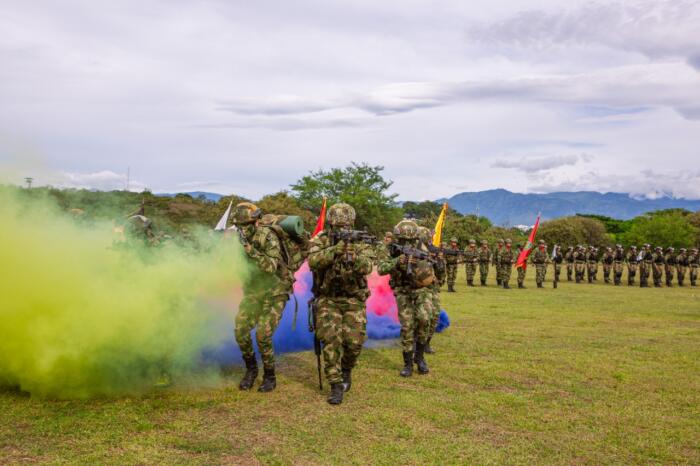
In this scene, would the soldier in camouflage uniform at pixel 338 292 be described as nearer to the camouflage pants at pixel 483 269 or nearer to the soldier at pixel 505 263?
the soldier at pixel 505 263

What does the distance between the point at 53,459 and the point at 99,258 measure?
2792mm

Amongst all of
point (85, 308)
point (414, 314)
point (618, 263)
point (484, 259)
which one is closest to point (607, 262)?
point (618, 263)

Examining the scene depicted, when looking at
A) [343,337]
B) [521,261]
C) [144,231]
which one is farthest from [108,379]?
[521,261]

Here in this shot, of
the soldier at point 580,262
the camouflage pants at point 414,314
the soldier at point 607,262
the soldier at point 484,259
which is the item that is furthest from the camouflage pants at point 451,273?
the camouflage pants at point 414,314

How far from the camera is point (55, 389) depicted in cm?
706

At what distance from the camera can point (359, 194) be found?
5612cm

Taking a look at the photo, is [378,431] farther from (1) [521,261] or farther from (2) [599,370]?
(1) [521,261]

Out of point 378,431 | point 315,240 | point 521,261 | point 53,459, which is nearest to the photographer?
point 53,459

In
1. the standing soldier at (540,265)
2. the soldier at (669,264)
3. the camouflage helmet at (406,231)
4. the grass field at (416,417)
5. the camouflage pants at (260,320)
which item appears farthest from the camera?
the soldier at (669,264)

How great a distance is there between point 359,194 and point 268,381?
159 feet

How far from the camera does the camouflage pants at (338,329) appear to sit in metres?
7.57

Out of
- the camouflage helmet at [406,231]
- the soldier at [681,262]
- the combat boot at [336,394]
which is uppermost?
the camouflage helmet at [406,231]

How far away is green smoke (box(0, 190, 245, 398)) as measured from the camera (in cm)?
678

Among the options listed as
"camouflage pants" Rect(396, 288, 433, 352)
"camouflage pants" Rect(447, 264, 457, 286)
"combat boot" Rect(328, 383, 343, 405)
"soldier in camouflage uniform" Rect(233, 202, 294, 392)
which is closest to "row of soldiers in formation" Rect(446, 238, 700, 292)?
"camouflage pants" Rect(447, 264, 457, 286)
